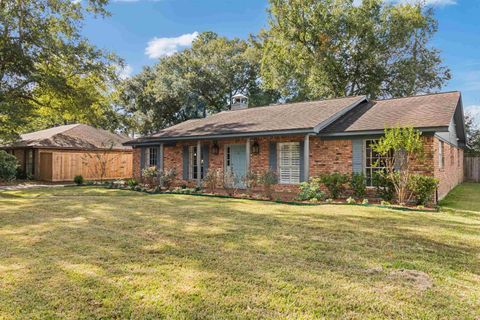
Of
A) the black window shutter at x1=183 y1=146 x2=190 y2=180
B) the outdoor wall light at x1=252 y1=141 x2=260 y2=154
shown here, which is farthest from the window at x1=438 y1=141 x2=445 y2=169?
the black window shutter at x1=183 y1=146 x2=190 y2=180

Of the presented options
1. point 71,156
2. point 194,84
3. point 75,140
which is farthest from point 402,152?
point 194,84

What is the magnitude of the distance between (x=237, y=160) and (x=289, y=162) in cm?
259

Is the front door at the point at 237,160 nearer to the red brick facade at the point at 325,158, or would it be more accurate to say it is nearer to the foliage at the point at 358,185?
the red brick facade at the point at 325,158

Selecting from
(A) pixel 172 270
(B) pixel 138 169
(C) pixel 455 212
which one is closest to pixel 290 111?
(C) pixel 455 212

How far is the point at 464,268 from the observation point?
13.6 ft

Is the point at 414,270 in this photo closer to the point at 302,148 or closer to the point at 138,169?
the point at 302,148

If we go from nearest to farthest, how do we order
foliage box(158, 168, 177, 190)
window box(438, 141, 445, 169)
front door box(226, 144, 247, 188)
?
window box(438, 141, 445, 169) → foliage box(158, 168, 177, 190) → front door box(226, 144, 247, 188)

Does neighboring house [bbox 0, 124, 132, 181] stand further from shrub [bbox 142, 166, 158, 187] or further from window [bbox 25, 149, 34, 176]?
shrub [bbox 142, 166, 158, 187]

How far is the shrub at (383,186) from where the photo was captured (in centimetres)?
1003

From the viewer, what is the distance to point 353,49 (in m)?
23.5

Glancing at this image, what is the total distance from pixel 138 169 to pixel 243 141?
24.2 feet

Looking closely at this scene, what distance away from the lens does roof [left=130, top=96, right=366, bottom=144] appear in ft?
38.7

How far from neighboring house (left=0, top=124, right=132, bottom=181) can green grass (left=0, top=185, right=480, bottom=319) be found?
1430 cm

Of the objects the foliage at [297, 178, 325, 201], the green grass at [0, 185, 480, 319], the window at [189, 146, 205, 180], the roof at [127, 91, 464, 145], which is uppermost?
the roof at [127, 91, 464, 145]
